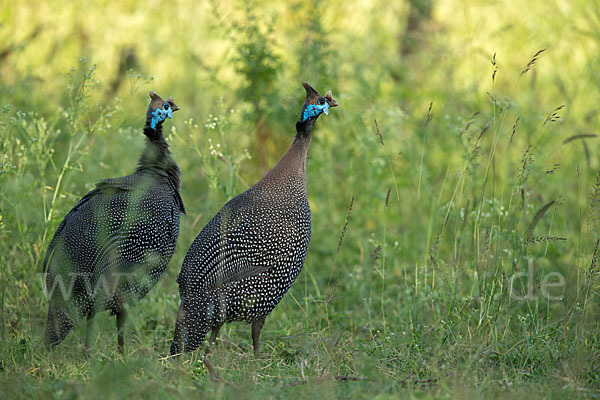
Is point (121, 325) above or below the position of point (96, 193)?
below

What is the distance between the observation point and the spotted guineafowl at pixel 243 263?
13.1ft

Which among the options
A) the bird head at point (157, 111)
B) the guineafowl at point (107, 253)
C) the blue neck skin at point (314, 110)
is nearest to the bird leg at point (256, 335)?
the guineafowl at point (107, 253)

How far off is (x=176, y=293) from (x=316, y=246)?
4.31ft

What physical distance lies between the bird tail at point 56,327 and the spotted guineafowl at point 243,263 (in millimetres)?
692

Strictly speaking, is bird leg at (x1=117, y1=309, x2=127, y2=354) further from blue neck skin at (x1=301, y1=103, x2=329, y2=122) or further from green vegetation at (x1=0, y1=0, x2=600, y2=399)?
blue neck skin at (x1=301, y1=103, x2=329, y2=122)

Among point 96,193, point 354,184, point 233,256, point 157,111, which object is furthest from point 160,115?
point 354,184

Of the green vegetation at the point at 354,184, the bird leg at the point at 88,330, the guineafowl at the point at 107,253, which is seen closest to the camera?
the green vegetation at the point at 354,184

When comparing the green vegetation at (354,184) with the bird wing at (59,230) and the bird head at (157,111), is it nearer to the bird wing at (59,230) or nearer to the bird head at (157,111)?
the bird head at (157,111)

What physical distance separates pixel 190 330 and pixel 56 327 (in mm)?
864

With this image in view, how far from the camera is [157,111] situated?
441 cm

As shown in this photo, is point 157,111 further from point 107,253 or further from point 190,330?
point 190,330

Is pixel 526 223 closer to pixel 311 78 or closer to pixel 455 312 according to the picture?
pixel 455 312

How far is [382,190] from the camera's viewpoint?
6094 millimetres

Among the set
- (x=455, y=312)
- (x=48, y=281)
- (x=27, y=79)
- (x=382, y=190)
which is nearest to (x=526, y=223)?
(x=455, y=312)
